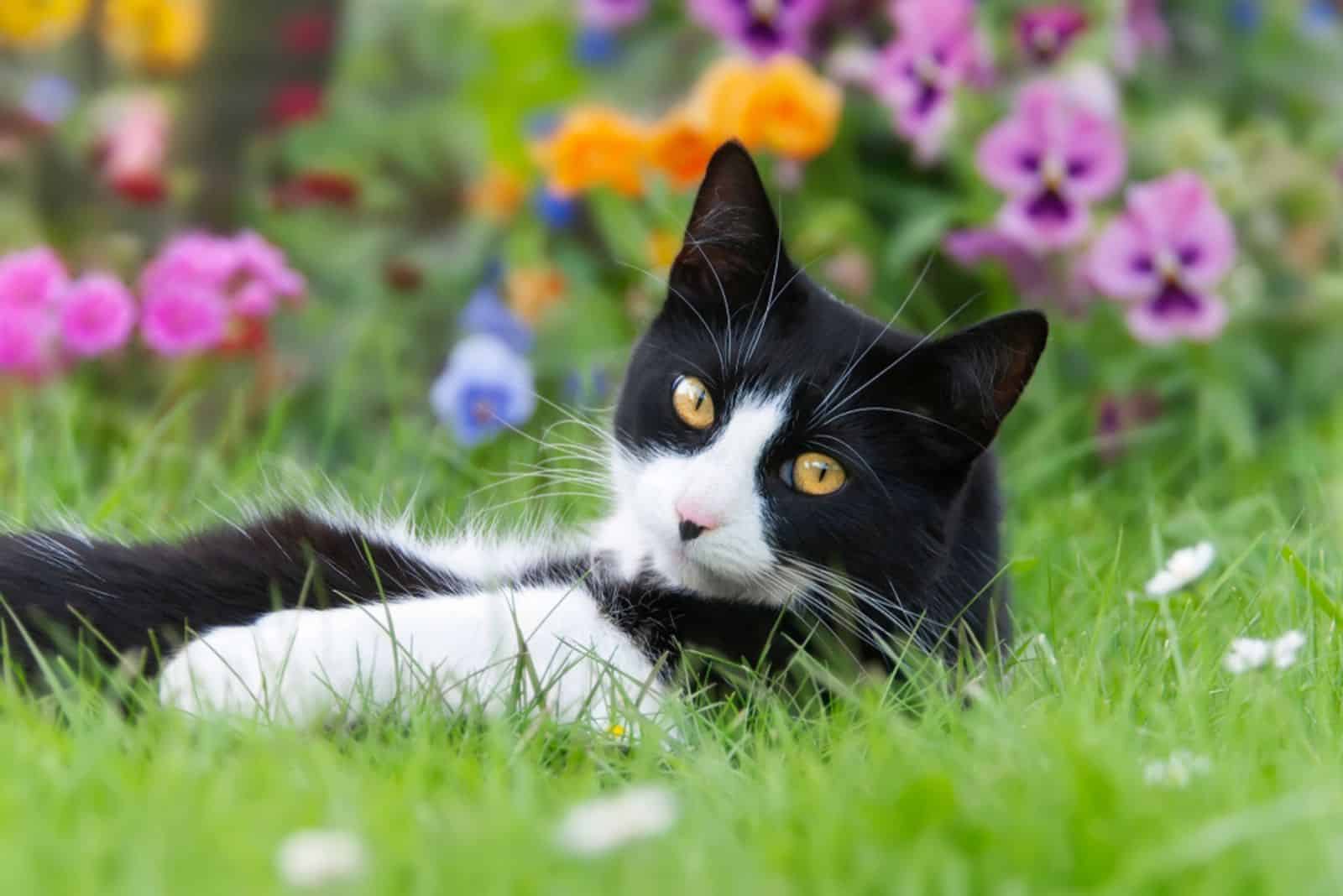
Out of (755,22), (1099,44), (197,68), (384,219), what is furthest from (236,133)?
(1099,44)

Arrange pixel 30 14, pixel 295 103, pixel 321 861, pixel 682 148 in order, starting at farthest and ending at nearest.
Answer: pixel 295 103
pixel 30 14
pixel 682 148
pixel 321 861

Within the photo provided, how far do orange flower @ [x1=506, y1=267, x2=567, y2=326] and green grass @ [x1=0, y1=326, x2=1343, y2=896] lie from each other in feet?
4.46

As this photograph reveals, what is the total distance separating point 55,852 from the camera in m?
1.05

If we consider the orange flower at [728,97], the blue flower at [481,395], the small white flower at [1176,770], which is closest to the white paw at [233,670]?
the small white flower at [1176,770]

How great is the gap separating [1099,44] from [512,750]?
2.34m

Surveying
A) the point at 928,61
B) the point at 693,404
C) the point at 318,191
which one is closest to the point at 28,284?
the point at 318,191

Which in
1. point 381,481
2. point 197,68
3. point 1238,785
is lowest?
point 381,481

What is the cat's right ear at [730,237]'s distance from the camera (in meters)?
1.87

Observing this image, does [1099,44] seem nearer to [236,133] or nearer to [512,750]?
[236,133]

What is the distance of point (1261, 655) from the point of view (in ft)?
5.30

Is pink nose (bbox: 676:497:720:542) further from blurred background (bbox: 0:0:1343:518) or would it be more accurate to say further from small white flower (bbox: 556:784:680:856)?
blurred background (bbox: 0:0:1343:518)

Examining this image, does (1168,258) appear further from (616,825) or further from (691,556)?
(616,825)

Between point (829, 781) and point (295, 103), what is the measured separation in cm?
267

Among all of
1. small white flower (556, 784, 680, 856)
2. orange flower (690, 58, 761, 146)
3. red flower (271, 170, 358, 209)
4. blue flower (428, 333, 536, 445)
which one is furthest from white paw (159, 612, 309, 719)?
red flower (271, 170, 358, 209)
